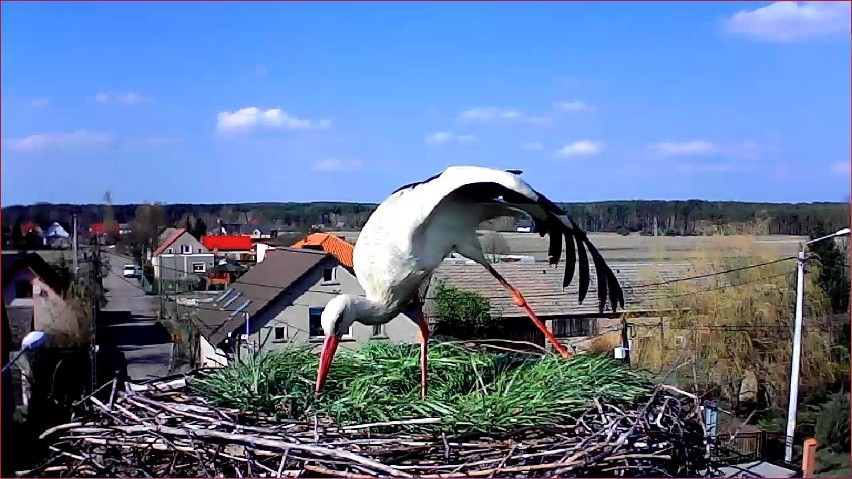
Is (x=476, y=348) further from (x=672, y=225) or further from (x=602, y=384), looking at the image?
A: (x=672, y=225)

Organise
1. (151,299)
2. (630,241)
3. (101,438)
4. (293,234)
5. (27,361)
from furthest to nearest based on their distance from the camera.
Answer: (630,241), (293,234), (151,299), (27,361), (101,438)

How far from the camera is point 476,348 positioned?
2.78 m

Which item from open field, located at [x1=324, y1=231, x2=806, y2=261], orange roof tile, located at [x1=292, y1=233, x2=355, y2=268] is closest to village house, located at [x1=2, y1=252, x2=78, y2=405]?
orange roof tile, located at [x1=292, y1=233, x2=355, y2=268]

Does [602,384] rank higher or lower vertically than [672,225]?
lower

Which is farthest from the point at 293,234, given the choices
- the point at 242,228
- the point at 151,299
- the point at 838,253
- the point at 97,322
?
the point at 838,253

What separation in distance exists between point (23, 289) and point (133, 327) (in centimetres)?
130

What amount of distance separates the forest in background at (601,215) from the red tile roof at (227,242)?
1.04ft

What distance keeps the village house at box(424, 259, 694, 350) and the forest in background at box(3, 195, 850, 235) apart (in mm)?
481

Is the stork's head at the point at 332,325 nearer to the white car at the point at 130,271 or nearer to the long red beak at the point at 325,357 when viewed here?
the long red beak at the point at 325,357

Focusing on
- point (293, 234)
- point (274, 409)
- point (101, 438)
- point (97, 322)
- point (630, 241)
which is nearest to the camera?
point (101, 438)

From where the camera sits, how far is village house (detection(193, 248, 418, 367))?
163 inches

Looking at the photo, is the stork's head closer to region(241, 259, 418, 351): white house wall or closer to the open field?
region(241, 259, 418, 351): white house wall

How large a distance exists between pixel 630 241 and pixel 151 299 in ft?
10.00

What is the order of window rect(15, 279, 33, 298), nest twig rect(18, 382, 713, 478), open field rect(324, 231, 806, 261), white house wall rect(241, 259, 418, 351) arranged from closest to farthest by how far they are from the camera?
nest twig rect(18, 382, 713, 478) → window rect(15, 279, 33, 298) → white house wall rect(241, 259, 418, 351) → open field rect(324, 231, 806, 261)
